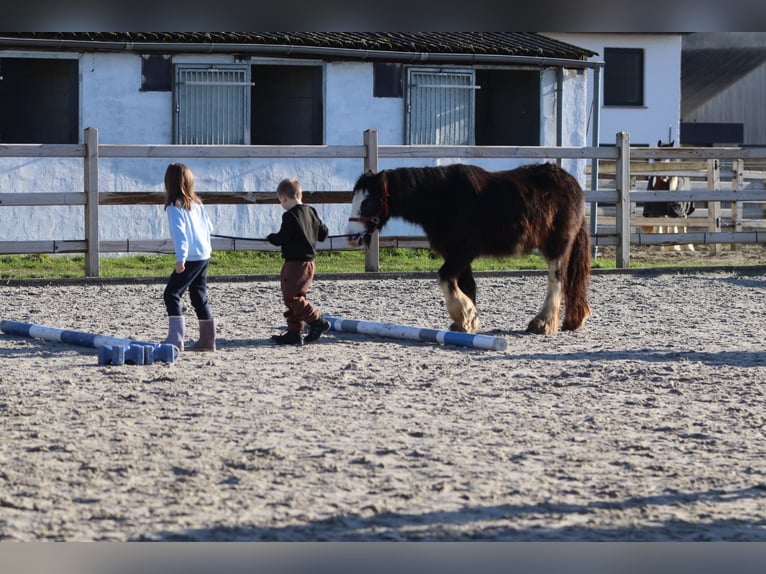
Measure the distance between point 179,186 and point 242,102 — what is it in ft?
30.2

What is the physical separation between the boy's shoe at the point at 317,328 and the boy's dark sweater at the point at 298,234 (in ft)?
1.57

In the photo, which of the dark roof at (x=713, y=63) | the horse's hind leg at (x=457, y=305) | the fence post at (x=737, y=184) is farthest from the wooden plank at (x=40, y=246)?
the dark roof at (x=713, y=63)

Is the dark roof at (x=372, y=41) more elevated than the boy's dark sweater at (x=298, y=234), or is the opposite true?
the dark roof at (x=372, y=41)

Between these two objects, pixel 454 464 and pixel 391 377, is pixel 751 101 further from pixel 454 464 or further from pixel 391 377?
pixel 454 464

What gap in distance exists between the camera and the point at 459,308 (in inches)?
325

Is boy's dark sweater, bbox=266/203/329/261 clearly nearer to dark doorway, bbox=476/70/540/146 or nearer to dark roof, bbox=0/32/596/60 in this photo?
dark roof, bbox=0/32/596/60

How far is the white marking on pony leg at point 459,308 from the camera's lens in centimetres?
823

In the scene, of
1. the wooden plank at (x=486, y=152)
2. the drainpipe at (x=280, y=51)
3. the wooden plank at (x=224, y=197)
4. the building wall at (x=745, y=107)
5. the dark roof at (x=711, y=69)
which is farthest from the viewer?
the building wall at (x=745, y=107)

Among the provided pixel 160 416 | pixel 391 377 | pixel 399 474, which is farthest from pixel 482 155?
pixel 399 474

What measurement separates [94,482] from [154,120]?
39.7ft

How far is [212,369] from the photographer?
22.3 feet

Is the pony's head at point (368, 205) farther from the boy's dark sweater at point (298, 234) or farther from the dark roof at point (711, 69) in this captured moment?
the dark roof at point (711, 69)

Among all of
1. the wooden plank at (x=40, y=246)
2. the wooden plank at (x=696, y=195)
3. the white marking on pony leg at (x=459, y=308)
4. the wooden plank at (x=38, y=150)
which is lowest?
the white marking on pony leg at (x=459, y=308)

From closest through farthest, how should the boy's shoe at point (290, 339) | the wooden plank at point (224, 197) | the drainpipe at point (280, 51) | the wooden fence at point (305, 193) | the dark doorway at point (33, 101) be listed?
the boy's shoe at point (290, 339)
the wooden fence at point (305, 193)
the wooden plank at point (224, 197)
the drainpipe at point (280, 51)
the dark doorway at point (33, 101)
